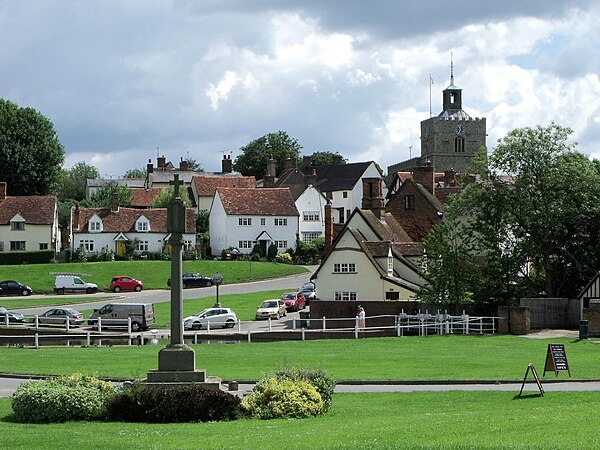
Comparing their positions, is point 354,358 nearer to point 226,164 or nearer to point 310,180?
point 310,180

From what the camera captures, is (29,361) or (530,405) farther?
(29,361)

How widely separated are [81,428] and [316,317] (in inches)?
1774

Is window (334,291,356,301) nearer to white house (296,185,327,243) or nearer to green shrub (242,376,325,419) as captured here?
green shrub (242,376,325,419)

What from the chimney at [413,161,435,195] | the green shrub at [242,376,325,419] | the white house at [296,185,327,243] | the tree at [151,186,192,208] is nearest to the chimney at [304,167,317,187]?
the white house at [296,185,327,243]

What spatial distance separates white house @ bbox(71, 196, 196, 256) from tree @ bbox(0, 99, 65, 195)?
1861cm

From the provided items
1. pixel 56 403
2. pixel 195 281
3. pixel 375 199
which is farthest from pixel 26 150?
pixel 56 403

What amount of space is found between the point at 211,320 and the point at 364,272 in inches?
463

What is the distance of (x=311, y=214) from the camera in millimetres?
117500

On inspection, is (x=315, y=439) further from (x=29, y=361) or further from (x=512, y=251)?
(x=512, y=251)

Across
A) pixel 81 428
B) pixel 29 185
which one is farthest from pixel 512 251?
pixel 29 185

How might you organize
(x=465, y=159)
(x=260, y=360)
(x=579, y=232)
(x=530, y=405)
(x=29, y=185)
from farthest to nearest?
(x=465, y=159) → (x=29, y=185) → (x=579, y=232) → (x=260, y=360) → (x=530, y=405)

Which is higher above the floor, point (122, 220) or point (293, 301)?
point (122, 220)

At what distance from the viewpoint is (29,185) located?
125125mm

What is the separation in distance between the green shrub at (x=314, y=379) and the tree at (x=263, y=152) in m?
150
